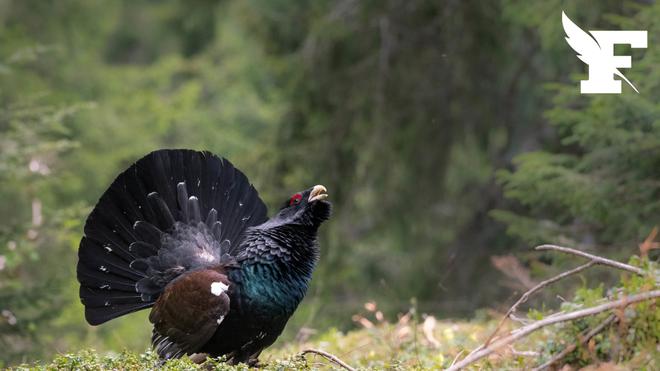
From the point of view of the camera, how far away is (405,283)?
487 inches

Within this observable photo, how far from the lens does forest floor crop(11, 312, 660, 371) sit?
4227mm

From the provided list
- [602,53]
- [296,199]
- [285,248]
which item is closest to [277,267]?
[285,248]

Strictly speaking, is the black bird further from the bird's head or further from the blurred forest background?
the blurred forest background

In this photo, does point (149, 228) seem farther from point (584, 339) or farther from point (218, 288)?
point (584, 339)

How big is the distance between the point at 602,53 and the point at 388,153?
391 cm

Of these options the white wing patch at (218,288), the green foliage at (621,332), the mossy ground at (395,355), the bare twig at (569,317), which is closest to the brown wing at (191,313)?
the white wing patch at (218,288)

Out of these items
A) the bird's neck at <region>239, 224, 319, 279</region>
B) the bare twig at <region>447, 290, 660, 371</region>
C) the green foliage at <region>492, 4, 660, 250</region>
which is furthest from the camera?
the green foliage at <region>492, 4, 660, 250</region>

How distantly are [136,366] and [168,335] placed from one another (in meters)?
0.93

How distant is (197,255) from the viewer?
5918 millimetres

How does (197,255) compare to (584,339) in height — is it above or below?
above

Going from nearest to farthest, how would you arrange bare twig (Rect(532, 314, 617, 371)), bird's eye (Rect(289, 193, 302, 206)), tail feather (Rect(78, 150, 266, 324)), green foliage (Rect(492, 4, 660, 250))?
bare twig (Rect(532, 314, 617, 371))
bird's eye (Rect(289, 193, 302, 206))
tail feather (Rect(78, 150, 266, 324))
green foliage (Rect(492, 4, 660, 250))

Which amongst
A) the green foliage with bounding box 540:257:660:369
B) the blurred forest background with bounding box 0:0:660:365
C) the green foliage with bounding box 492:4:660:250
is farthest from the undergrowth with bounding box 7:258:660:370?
the blurred forest background with bounding box 0:0:660:365

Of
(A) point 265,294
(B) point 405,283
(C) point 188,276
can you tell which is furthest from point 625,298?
(B) point 405,283

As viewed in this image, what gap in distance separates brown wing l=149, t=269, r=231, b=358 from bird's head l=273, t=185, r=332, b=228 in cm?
56
